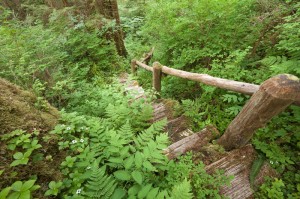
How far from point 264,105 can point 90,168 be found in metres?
2.03

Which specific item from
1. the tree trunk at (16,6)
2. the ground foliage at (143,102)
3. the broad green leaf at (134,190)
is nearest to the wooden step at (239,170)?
the ground foliage at (143,102)

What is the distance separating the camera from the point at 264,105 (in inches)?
92.4

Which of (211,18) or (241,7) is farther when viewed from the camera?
(241,7)

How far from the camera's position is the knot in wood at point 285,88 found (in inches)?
83.6

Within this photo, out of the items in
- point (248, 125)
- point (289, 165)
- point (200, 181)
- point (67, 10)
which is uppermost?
point (67, 10)

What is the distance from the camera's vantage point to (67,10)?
7902 millimetres

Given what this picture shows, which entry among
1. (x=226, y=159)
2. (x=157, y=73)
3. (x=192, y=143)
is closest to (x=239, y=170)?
→ (x=226, y=159)

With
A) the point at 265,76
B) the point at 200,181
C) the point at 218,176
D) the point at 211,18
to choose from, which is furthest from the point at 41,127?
the point at 211,18

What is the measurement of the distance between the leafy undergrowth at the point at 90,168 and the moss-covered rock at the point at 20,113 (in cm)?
11

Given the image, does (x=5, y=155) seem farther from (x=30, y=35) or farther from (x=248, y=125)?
(x=30, y=35)

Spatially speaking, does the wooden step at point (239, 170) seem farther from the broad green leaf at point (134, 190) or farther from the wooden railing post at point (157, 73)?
the wooden railing post at point (157, 73)

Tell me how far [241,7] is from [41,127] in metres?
4.96

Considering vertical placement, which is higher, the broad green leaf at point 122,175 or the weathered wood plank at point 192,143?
the broad green leaf at point 122,175

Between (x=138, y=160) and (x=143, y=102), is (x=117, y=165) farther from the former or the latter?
(x=143, y=102)
